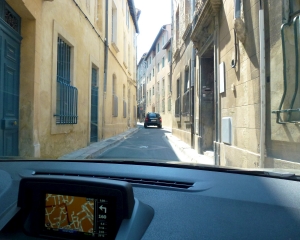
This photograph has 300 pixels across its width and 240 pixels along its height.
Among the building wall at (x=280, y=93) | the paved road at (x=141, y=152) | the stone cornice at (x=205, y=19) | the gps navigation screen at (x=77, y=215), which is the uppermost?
the stone cornice at (x=205, y=19)

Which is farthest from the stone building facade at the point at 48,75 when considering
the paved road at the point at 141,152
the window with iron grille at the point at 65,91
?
the paved road at the point at 141,152

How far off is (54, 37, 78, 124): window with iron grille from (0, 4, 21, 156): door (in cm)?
140

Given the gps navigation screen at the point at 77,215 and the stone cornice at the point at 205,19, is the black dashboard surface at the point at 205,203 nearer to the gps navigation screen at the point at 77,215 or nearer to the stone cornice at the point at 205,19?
the gps navigation screen at the point at 77,215

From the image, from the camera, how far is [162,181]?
1846mm

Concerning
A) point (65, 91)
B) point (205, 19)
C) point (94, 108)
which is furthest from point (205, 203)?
point (94, 108)

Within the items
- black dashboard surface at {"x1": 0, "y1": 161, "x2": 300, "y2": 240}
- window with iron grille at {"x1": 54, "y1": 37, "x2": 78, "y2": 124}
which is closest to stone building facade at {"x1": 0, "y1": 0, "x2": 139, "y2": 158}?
window with iron grille at {"x1": 54, "y1": 37, "x2": 78, "y2": 124}

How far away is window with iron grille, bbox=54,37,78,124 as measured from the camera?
7086 millimetres

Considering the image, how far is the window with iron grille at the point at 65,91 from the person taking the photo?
7.09m

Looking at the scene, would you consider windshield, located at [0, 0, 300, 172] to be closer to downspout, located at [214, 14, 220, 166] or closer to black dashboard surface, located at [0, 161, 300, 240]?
downspout, located at [214, 14, 220, 166]

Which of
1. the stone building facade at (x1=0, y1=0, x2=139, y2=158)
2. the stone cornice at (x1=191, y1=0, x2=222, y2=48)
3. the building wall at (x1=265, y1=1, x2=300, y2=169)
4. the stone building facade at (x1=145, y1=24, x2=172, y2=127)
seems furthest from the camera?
the stone building facade at (x1=145, y1=24, x2=172, y2=127)

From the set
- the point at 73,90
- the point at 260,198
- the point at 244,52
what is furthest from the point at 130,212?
the point at 73,90

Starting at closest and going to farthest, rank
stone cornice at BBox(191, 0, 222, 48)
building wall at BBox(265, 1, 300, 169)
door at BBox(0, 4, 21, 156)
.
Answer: building wall at BBox(265, 1, 300, 169)
door at BBox(0, 4, 21, 156)
stone cornice at BBox(191, 0, 222, 48)

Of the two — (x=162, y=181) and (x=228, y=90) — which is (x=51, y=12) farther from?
(x=162, y=181)

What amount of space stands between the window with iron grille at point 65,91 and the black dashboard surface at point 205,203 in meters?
5.16
